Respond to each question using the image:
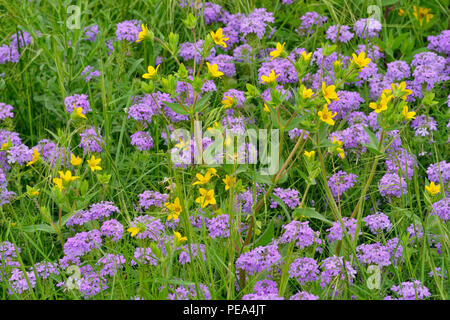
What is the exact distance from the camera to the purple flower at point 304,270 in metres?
1.68

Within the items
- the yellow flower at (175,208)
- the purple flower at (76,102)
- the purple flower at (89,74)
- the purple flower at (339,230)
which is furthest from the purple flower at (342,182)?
the purple flower at (89,74)

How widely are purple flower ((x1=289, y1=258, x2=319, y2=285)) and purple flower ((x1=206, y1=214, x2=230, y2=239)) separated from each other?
0.23m

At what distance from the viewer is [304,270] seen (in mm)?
1683

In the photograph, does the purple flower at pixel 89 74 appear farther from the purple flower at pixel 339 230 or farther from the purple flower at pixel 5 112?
the purple flower at pixel 339 230

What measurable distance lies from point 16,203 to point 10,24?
47.9 inches

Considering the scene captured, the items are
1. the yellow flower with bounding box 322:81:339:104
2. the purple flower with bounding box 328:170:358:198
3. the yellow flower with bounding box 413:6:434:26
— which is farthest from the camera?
the yellow flower with bounding box 413:6:434:26

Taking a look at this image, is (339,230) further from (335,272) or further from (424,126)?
(424,126)

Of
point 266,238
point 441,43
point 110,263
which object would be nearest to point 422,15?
point 441,43

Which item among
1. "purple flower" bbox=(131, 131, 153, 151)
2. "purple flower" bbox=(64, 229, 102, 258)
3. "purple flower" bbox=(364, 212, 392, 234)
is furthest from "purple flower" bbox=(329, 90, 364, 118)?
"purple flower" bbox=(64, 229, 102, 258)

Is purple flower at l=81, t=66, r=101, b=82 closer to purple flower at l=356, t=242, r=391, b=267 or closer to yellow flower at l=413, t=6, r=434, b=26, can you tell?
purple flower at l=356, t=242, r=391, b=267

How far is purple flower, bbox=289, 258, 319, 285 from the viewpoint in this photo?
168 centimetres

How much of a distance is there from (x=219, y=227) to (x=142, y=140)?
58 cm

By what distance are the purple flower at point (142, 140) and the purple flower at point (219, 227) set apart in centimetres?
53
